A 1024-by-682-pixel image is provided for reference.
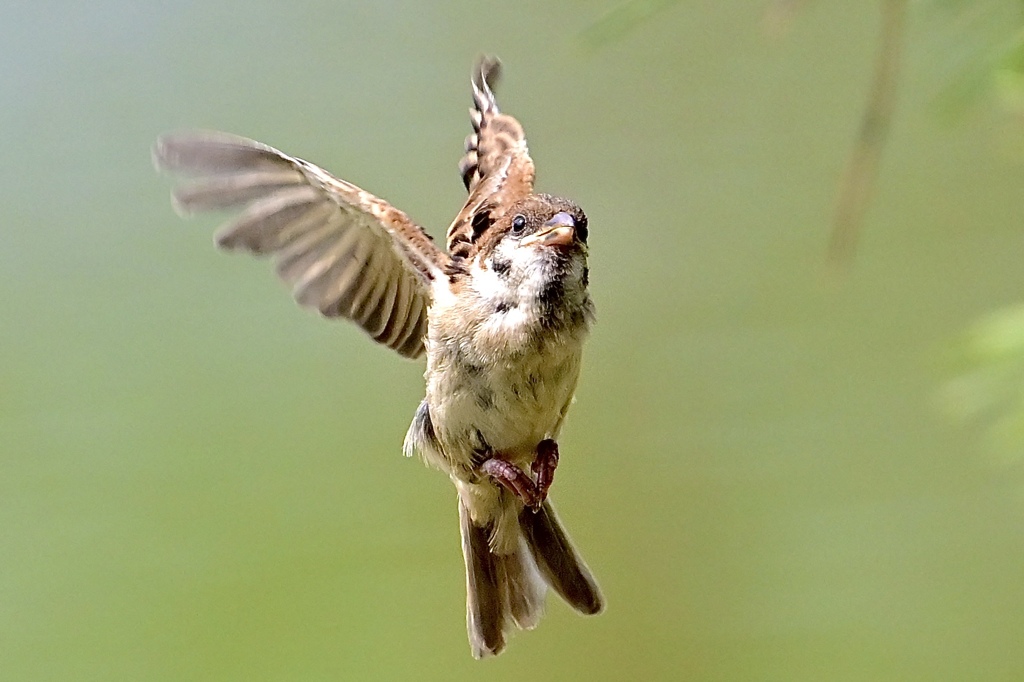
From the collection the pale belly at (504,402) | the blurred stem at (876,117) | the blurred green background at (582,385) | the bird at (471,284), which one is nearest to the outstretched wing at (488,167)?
the bird at (471,284)

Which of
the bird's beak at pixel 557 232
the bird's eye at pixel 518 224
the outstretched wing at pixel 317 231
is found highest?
the outstretched wing at pixel 317 231

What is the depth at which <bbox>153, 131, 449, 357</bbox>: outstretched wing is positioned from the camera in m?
0.85

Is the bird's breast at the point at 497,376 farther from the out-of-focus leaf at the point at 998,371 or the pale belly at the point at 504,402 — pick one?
the out-of-focus leaf at the point at 998,371

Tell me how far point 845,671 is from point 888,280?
2.87ft

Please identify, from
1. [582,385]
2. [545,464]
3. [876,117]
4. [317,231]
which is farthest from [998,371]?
[582,385]

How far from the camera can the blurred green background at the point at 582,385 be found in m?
2.15

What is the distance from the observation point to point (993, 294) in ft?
7.30

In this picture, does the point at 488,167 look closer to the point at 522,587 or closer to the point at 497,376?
the point at 497,376

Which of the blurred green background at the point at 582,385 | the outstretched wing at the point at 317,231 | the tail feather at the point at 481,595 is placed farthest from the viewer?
the blurred green background at the point at 582,385

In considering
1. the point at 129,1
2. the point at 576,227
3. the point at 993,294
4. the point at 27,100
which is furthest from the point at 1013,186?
the point at 27,100

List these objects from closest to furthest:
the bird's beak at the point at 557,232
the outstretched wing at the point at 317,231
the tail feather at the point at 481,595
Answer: the bird's beak at the point at 557,232
the outstretched wing at the point at 317,231
the tail feather at the point at 481,595

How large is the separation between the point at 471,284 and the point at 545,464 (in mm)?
171

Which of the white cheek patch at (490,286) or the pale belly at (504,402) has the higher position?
the white cheek patch at (490,286)

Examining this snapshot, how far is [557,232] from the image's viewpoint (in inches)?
29.4
